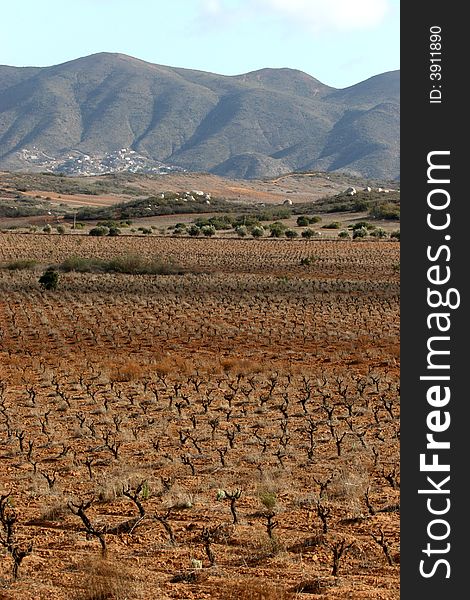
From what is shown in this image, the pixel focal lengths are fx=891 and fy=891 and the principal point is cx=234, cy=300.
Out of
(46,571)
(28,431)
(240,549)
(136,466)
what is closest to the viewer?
(46,571)

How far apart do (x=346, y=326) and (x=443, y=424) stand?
22662 millimetres

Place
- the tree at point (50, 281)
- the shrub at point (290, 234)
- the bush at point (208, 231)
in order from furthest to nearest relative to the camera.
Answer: the bush at point (208, 231), the shrub at point (290, 234), the tree at point (50, 281)

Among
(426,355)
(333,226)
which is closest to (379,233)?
(333,226)

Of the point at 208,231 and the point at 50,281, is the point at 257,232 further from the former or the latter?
the point at 50,281

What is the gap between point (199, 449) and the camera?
13242 millimetres

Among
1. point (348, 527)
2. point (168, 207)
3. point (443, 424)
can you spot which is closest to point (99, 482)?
Result: point (348, 527)

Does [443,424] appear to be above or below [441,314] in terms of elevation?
below

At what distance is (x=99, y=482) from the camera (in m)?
11.5

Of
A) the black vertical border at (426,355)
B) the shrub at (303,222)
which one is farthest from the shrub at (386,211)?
the black vertical border at (426,355)

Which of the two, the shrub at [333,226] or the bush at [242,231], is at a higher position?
the shrub at [333,226]

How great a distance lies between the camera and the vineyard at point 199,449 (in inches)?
326

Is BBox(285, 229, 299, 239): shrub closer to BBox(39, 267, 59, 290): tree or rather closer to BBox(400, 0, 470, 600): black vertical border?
BBox(39, 267, 59, 290): tree

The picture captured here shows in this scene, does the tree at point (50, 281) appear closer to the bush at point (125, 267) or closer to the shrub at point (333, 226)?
the bush at point (125, 267)

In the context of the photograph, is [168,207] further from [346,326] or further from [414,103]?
[414,103]
